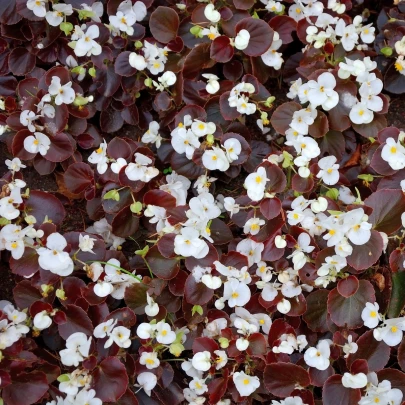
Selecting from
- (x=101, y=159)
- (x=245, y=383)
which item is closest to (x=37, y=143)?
(x=101, y=159)

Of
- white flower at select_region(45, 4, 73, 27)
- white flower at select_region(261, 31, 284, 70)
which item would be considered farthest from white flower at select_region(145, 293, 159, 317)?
white flower at select_region(45, 4, 73, 27)

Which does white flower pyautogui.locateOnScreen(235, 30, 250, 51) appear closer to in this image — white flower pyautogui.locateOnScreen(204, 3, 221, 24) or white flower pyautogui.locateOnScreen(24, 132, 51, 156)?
white flower pyautogui.locateOnScreen(204, 3, 221, 24)

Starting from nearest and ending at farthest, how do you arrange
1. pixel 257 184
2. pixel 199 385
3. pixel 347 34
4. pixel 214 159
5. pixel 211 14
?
pixel 199 385 < pixel 257 184 < pixel 214 159 < pixel 211 14 < pixel 347 34

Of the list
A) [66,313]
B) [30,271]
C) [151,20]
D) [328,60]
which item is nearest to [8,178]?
[30,271]

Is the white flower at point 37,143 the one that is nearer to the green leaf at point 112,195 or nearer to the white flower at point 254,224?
the green leaf at point 112,195

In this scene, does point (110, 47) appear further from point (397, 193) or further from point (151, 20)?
point (397, 193)

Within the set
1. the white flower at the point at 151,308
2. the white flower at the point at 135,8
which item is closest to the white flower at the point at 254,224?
the white flower at the point at 151,308

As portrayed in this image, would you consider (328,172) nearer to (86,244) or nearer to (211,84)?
(211,84)
